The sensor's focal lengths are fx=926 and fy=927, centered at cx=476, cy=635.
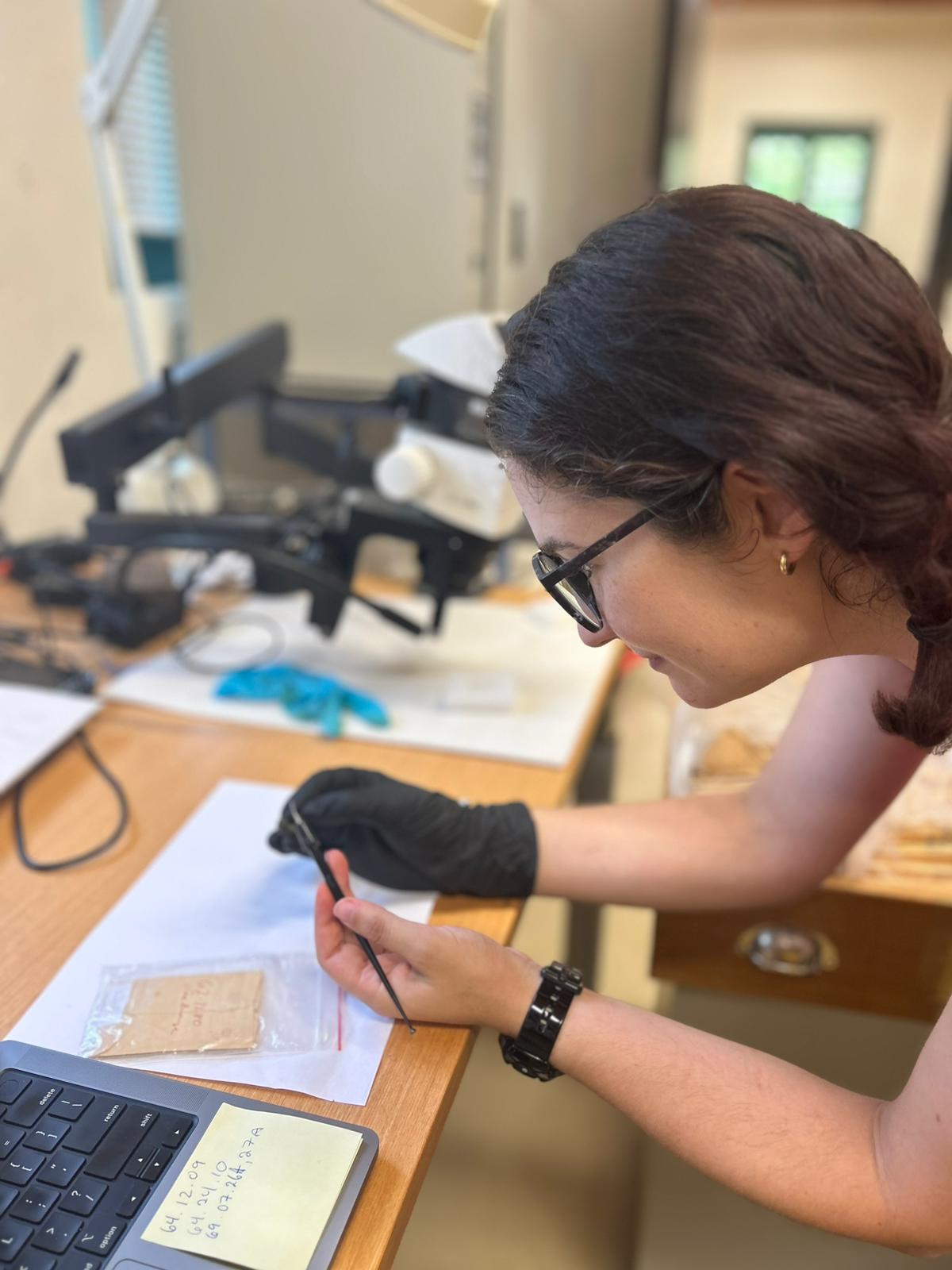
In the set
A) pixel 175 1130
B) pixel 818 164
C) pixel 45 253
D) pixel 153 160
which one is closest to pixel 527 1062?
pixel 175 1130

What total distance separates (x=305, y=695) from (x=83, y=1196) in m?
0.62

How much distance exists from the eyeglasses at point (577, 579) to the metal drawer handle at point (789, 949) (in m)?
0.44

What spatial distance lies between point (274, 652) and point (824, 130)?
578 centimetres

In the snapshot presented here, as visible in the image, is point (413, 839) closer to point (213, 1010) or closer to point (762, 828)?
point (213, 1010)

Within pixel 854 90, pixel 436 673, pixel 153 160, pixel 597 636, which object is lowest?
pixel 436 673

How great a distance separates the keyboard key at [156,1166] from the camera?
490mm

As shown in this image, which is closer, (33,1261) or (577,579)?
(33,1261)

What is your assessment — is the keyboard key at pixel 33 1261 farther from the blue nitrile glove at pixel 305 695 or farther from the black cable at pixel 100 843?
the blue nitrile glove at pixel 305 695

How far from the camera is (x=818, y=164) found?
18.5 ft

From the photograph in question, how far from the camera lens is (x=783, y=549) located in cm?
51

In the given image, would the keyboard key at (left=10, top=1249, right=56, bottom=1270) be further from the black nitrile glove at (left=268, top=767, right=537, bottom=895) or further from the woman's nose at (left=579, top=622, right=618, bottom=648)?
the woman's nose at (left=579, top=622, right=618, bottom=648)

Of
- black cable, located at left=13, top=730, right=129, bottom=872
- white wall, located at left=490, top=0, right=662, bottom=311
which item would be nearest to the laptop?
black cable, located at left=13, top=730, right=129, bottom=872

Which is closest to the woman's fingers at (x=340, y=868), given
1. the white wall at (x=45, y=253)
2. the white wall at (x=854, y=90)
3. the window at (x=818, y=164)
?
the white wall at (x=45, y=253)

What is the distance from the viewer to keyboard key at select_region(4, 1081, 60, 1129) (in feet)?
1.69
